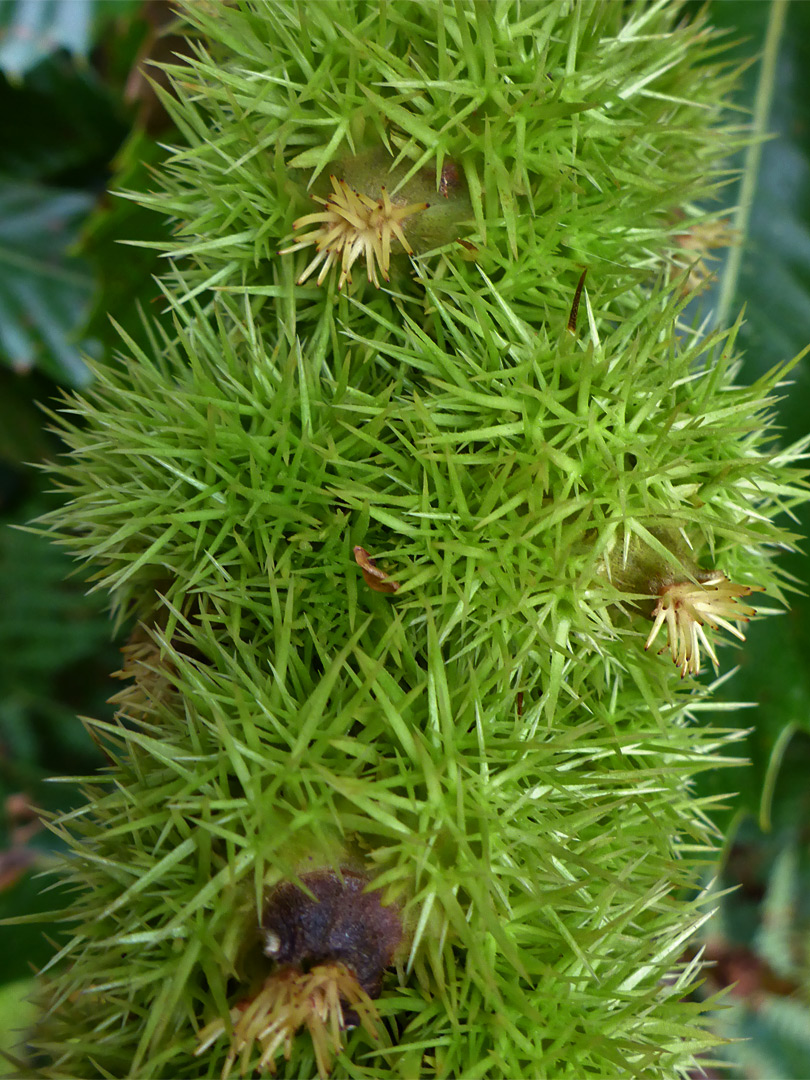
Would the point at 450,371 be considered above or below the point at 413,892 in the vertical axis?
above

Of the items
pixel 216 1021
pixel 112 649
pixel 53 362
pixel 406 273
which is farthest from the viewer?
pixel 112 649

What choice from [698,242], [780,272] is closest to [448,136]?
[698,242]

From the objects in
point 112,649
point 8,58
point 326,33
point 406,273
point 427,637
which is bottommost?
point 112,649

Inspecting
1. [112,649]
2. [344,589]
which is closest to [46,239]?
[112,649]

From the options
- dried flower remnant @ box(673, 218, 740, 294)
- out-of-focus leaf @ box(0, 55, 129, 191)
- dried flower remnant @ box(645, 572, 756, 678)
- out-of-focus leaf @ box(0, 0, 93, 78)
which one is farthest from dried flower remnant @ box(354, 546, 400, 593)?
out-of-focus leaf @ box(0, 55, 129, 191)

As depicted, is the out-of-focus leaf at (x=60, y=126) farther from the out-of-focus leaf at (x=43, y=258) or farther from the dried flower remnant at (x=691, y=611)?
the dried flower remnant at (x=691, y=611)

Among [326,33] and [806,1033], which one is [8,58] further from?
[806,1033]
